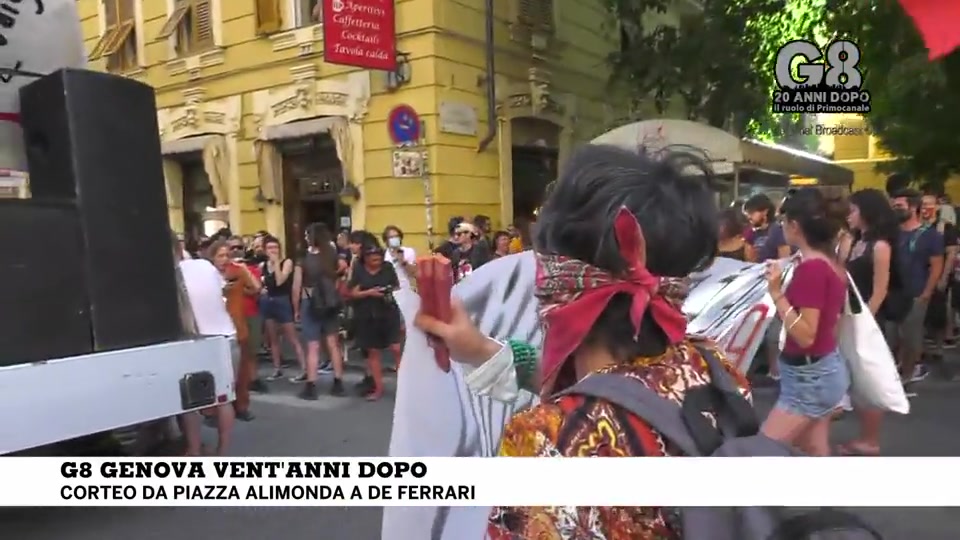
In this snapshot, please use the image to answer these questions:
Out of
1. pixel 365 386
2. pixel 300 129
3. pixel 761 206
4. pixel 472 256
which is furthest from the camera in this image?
pixel 300 129

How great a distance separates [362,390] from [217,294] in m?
2.75

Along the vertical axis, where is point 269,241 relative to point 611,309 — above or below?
below

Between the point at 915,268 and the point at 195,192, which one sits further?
the point at 195,192

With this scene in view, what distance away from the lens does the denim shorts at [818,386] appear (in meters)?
4.01

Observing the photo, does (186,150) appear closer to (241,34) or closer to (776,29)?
(241,34)

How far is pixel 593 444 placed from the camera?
123 cm

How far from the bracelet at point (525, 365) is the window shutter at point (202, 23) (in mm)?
12939

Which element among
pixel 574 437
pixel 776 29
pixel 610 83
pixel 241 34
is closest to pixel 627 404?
pixel 574 437

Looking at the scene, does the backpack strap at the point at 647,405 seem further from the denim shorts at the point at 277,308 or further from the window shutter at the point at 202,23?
the window shutter at the point at 202,23

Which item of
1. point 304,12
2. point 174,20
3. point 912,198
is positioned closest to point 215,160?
point 174,20

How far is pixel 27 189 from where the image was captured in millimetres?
4359

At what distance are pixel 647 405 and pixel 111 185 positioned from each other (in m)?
3.83

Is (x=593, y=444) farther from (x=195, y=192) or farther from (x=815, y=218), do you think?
(x=195, y=192)

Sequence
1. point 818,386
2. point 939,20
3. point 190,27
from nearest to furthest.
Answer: point 939,20, point 818,386, point 190,27
